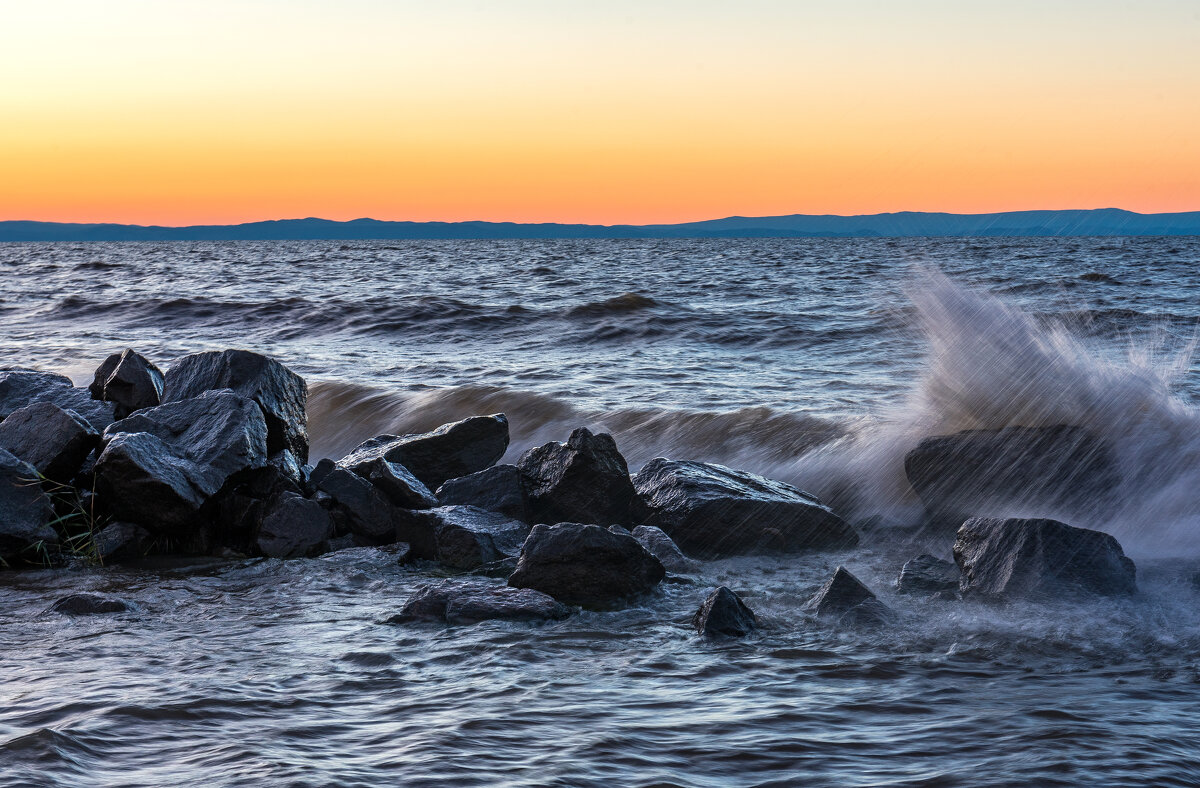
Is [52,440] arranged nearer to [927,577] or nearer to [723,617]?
[723,617]

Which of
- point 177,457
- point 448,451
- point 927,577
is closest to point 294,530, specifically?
point 177,457

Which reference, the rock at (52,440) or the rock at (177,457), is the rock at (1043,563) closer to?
the rock at (177,457)

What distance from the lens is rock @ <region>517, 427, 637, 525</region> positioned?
6590 millimetres

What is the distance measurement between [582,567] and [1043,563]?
2206 millimetres

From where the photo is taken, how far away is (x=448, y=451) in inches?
302

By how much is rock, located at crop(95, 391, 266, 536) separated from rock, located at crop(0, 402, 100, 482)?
0.73ft

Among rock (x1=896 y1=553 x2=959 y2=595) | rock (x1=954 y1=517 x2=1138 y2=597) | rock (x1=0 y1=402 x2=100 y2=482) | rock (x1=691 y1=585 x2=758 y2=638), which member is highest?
rock (x1=0 y1=402 x2=100 y2=482)

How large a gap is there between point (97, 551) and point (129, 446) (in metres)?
0.64

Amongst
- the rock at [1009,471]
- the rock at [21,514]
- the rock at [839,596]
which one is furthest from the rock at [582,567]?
the rock at [21,514]

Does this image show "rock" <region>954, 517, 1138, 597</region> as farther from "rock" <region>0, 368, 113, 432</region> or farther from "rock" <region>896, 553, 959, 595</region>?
"rock" <region>0, 368, 113, 432</region>

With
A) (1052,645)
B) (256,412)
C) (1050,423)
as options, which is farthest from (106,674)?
(1050,423)

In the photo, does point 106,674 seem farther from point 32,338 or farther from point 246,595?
point 32,338

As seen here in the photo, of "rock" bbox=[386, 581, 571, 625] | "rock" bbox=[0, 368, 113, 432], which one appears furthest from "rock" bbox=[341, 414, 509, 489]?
"rock" bbox=[386, 581, 571, 625]

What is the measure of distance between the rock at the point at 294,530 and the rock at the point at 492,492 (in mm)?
825
